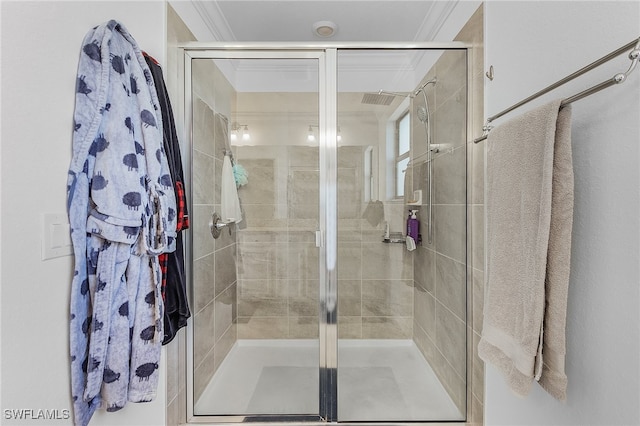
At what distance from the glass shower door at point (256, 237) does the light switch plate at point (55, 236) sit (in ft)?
2.27

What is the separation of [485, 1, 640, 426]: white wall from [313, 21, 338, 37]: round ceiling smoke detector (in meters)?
1.24

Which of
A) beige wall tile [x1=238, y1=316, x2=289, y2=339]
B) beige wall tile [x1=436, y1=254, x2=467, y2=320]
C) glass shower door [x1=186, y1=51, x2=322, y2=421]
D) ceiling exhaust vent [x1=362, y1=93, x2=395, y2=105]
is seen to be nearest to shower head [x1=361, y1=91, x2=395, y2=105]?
ceiling exhaust vent [x1=362, y1=93, x2=395, y2=105]

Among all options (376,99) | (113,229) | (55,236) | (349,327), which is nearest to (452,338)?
(349,327)

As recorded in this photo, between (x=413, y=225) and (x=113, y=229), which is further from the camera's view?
(x=413, y=225)

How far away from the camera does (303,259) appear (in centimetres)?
162

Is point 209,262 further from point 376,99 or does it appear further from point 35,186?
point 376,99

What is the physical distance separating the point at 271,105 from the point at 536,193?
3.99 ft

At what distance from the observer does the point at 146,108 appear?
3.62 ft

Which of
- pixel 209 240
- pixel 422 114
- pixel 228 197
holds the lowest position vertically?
pixel 209 240

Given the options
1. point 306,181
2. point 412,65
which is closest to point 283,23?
point 412,65

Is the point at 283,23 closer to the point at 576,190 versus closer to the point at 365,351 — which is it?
the point at 576,190

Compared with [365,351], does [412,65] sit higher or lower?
higher

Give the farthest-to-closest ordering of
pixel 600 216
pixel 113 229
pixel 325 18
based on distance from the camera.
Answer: pixel 325 18 < pixel 113 229 < pixel 600 216

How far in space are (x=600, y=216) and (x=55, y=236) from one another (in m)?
1.49
